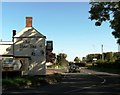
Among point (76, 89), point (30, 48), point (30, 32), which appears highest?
point (30, 32)

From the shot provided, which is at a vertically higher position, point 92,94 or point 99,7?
point 99,7

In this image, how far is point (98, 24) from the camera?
41.6m

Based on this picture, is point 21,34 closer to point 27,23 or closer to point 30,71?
point 27,23

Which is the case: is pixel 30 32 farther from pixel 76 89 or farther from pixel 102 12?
pixel 76 89

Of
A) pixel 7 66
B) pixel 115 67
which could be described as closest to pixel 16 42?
pixel 7 66

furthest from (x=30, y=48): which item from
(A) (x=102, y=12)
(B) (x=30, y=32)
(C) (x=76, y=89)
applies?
(C) (x=76, y=89)

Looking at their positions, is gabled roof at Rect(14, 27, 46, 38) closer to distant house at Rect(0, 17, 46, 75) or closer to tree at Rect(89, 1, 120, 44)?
distant house at Rect(0, 17, 46, 75)

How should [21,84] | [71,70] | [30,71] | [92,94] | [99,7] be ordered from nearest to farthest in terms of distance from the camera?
[92,94], [21,84], [99,7], [30,71], [71,70]

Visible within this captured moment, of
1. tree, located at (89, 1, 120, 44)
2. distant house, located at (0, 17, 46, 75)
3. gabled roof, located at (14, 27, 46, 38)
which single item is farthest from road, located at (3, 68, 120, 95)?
gabled roof, located at (14, 27, 46, 38)

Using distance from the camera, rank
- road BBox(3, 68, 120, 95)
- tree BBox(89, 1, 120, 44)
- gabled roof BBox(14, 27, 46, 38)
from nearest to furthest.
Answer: road BBox(3, 68, 120, 95), tree BBox(89, 1, 120, 44), gabled roof BBox(14, 27, 46, 38)

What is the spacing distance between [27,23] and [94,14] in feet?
60.2

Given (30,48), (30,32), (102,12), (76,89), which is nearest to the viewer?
(76,89)

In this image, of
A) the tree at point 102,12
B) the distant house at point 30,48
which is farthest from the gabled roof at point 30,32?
the tree at point 102,12

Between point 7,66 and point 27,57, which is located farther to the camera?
point 27,57
